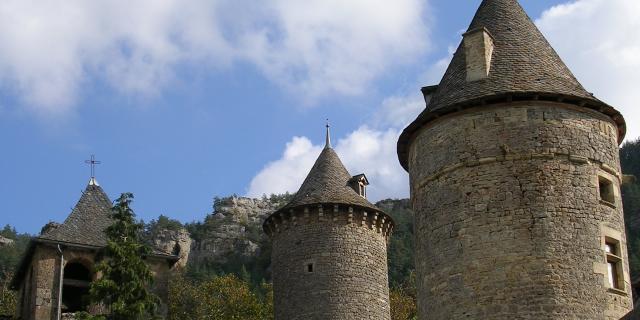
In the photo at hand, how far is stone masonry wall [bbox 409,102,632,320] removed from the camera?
1738 centimetres

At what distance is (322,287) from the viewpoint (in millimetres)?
31141

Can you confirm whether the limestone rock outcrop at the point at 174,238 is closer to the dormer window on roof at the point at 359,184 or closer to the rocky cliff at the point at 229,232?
the rocky cliff at the point at 229,232

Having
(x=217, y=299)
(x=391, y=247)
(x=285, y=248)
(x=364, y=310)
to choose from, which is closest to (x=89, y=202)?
(x=285, y=248)

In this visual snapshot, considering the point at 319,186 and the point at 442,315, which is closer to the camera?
the point at 442,315

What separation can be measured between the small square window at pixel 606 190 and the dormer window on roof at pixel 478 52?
302 centimetres

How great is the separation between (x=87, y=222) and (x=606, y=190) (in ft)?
59.3

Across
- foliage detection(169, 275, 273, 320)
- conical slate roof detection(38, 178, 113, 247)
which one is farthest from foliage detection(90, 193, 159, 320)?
foliage detection(169, 275, 273, 320)

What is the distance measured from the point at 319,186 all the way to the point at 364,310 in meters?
4.66

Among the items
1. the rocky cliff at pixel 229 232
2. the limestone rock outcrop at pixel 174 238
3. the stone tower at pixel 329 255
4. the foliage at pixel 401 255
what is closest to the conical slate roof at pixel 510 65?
the stone tower at pixel 329 255

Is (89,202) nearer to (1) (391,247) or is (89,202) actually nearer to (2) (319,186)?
(2) (319,186)

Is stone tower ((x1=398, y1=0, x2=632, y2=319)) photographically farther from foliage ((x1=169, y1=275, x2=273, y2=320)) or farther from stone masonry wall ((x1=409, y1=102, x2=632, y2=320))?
foliage ((x1=169, y1=275, x2=273, y2=320))

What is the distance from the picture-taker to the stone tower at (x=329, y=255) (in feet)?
102

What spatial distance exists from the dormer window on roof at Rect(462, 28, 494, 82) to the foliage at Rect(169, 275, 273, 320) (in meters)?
28.4

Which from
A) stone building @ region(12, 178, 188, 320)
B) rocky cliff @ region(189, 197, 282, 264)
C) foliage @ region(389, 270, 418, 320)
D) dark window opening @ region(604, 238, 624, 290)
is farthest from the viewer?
rocky cliff @ region(189, 197, 282, 264)
